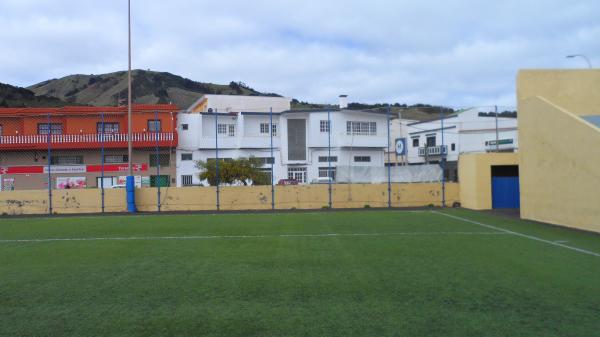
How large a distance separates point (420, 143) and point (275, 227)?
42.2 meters

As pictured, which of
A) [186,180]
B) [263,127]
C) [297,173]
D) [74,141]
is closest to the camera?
[74,141]

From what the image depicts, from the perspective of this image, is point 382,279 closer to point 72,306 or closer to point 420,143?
point 72,306

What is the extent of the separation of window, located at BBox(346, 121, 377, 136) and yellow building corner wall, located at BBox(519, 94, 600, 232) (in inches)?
971

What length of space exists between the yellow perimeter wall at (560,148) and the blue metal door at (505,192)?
4.07 metres

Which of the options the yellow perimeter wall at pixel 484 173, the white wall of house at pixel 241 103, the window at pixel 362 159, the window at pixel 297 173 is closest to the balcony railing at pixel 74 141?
the window at pixel 297 173

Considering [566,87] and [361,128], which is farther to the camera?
[361,128]

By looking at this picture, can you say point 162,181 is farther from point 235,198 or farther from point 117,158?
point 235,198

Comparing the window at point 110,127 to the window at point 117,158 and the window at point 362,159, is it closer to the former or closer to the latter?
the window at point 117,158

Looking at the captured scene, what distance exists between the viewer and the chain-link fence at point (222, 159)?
77.4 feet

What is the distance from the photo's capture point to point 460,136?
47.9 meters

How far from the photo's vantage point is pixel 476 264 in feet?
30.1

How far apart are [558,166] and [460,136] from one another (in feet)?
108

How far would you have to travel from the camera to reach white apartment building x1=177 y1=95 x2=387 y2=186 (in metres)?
40.7

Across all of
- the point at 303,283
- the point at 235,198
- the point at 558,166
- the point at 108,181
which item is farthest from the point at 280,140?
the point at 303,283
